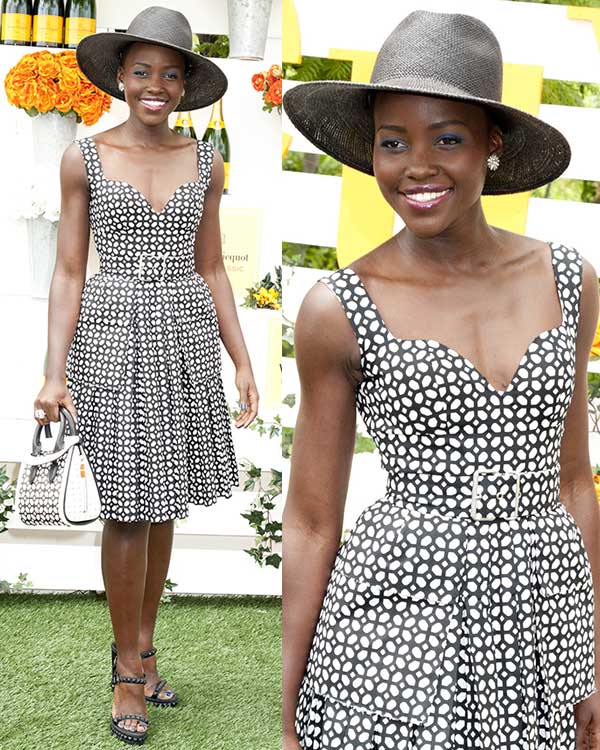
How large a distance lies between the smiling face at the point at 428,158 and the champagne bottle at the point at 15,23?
299 cm

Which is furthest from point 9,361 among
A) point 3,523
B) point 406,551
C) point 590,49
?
point 406,551

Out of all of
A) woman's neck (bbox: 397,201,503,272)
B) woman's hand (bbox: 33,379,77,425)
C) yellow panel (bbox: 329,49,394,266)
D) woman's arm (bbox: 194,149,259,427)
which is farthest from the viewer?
woman's arm (bbox: 194,149,259,427)

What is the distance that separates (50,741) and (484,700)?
6.48 feet

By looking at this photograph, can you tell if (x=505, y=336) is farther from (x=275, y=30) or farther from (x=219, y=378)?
(x=275, y=30)

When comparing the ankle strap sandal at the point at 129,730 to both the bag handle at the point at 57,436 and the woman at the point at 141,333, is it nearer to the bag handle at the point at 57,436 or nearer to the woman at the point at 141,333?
the woman at the point at 141,333

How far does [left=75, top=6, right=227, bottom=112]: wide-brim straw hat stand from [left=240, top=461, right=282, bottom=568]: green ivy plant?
1.33 meters

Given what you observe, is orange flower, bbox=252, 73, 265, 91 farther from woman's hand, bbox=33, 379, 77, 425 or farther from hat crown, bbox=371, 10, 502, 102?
hat crown, bbox=371, 10, 502, 102

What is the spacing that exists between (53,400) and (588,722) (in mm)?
1764

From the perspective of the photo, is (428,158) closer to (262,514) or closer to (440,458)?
(440,458)

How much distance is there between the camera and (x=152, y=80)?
3217 mm

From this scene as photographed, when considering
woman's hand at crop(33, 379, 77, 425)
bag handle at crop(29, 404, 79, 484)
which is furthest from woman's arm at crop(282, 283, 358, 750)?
woman's hand at crop(33, 379, 77, 425)

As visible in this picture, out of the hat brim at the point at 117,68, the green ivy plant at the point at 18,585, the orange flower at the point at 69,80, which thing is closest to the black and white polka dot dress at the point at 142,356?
the hat brim at the point at 117,68

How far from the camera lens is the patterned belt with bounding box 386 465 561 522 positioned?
57.2 inches

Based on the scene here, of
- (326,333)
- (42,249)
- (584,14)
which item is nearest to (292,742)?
(326,333)
